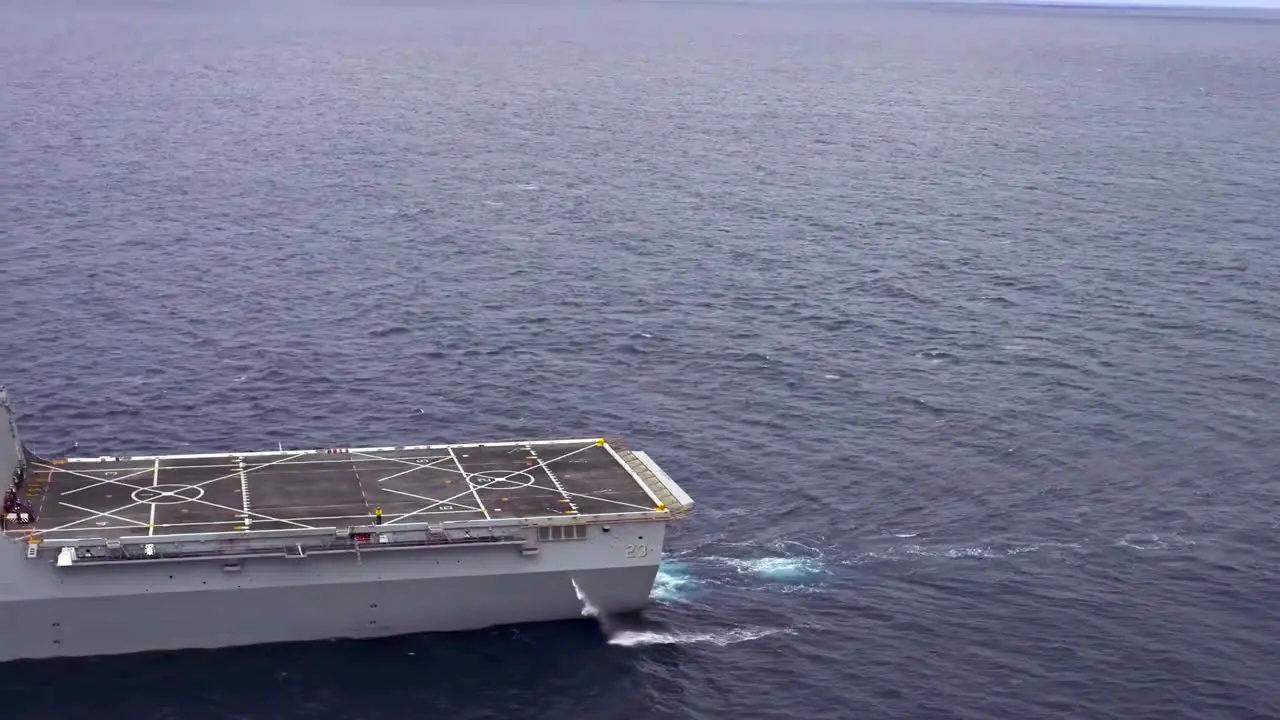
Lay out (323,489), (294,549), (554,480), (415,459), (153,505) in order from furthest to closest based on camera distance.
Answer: (415,459) → (554,480) → (323,489) → (153,505) → (294,549)

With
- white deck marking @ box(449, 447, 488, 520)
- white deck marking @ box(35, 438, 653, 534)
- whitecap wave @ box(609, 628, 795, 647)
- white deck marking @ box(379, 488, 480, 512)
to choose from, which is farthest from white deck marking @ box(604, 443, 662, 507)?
white deck marking @ box(379, 488, 480, 512)

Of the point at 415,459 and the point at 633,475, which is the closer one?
the point at 633,475

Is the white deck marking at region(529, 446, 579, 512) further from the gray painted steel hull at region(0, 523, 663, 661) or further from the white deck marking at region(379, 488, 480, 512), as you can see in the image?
the white deck marking at region(379, 488, 480, 512)

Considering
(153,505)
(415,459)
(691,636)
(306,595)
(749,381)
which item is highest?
(153,505)

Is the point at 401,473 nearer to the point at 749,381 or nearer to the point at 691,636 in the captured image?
the point at 691,636

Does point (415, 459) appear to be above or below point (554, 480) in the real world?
below

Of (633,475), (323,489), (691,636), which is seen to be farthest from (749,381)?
(323,489)

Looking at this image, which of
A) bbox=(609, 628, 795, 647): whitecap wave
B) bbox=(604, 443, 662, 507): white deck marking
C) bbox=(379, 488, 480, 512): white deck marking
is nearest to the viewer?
bbox=(609, 628, 795, 647): whitecap wave

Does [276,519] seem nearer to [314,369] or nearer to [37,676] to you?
[37,676]
